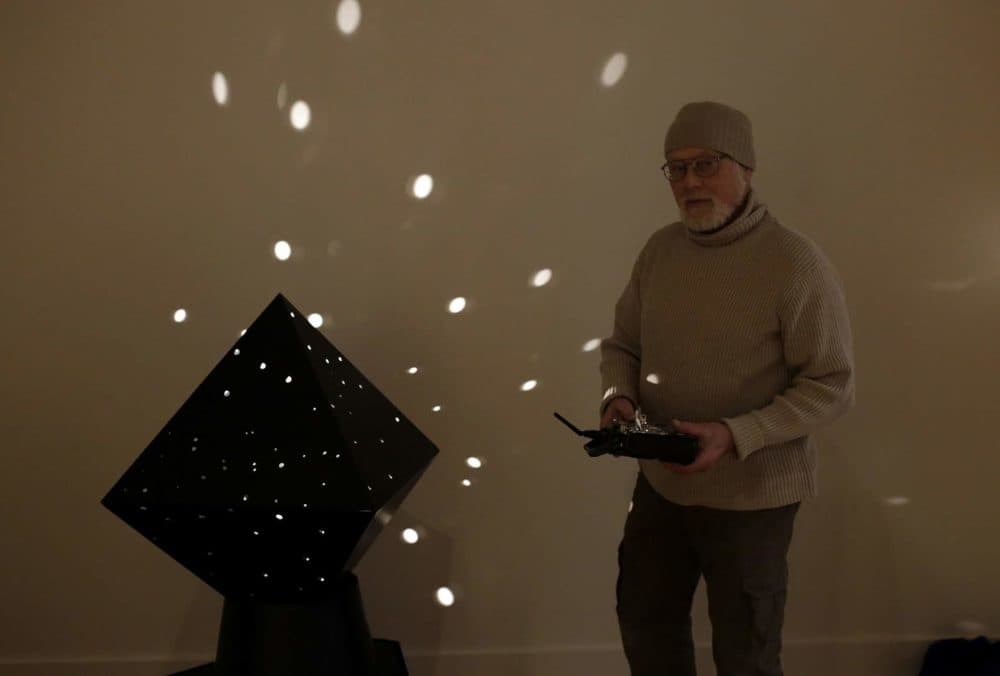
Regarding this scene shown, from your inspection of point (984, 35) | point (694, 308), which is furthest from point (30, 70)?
point (984, 35)

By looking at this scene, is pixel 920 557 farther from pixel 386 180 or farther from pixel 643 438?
pixel 386 180

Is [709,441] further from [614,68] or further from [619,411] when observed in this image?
[614,68]

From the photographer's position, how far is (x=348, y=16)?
2020 millimetres

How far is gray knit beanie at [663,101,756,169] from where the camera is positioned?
153cm

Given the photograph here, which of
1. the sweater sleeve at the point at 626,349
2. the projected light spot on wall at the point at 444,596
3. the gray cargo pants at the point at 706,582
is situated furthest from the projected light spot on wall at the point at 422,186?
the projected light spot on wall at the point at 444,596

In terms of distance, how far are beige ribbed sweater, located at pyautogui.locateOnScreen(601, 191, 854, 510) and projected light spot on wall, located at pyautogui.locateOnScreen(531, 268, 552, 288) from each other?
47cm

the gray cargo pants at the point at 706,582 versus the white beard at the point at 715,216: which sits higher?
the white beard at the point at 715,216

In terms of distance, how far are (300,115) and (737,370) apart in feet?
3.64

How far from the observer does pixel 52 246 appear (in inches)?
81.8

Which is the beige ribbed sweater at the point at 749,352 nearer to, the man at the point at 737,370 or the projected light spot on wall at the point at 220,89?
the man at the point at 737,370

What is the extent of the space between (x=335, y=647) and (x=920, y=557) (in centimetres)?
143

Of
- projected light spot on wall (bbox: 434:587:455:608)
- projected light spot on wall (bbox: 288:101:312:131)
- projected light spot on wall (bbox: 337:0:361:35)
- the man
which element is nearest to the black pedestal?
projected light spot on wall (bbox: 434:587:455:608)

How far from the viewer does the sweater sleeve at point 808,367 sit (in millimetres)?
1465

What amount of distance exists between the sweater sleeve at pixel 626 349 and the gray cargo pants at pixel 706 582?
0.18 meters
